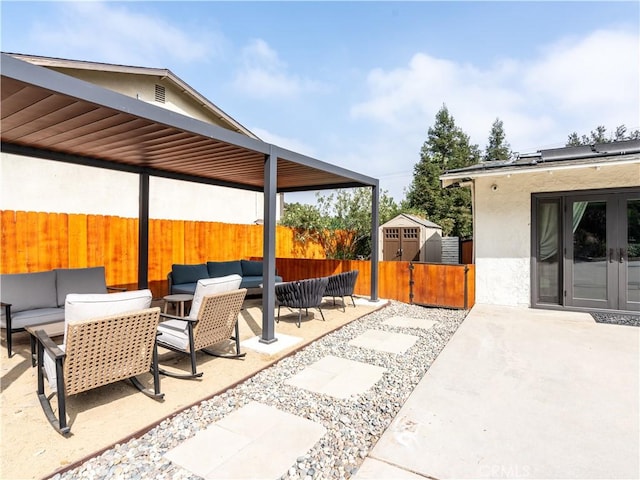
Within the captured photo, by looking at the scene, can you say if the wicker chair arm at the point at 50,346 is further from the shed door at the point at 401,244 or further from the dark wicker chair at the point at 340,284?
the shed door at the point at 401,244

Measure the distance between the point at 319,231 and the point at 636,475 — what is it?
406 inches

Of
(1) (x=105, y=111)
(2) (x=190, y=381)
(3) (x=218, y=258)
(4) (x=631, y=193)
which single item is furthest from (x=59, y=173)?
(4) (x=631, y=193)

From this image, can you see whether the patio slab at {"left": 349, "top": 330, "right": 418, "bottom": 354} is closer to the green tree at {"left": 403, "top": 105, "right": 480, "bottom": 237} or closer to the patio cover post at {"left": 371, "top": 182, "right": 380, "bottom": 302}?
the patio cover post at {"left": 371, "top": 182, "right": 380, "bottom": 302}

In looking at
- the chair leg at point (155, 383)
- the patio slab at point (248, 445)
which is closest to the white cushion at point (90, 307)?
the chair leg at point (155, 383)

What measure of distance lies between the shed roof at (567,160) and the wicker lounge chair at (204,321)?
5476 mm

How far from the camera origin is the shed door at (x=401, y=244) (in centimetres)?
1169

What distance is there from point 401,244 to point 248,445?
10.0 metres

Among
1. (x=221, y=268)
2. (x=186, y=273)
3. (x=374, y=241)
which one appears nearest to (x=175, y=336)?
(x=186, y=273)

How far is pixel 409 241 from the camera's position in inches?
463

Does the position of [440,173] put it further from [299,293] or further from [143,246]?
[143,246]

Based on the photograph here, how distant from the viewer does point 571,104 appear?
15930mm

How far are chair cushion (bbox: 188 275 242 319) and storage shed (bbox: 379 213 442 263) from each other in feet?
28.0

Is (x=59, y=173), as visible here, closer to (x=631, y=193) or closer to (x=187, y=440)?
(x=187, y=440)

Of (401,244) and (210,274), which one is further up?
(401,244)
